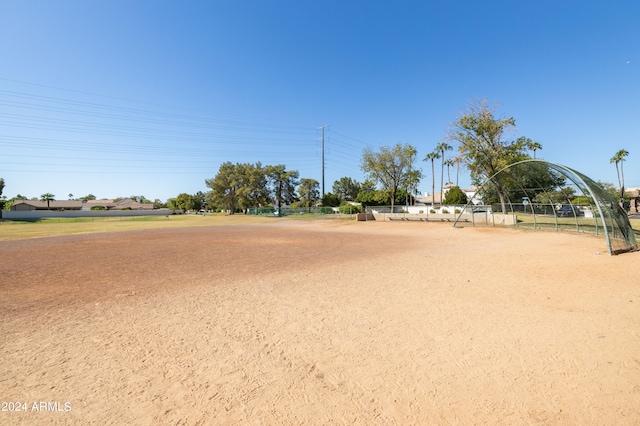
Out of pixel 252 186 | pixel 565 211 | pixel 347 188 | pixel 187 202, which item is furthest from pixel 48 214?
pixel 565 211

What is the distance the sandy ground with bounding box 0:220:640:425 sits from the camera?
270cm

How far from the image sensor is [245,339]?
4.18 meters

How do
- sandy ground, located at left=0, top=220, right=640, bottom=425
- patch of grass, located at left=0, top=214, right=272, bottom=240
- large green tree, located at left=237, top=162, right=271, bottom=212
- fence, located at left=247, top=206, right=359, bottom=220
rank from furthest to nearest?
large green tree, located at left=237, top=162, right=271, bottom=212 < fence, located at left=247, top=206, right=359, bottom=220 < patch of grass, located at left=0, top=214, right=272, bottom=240 < sandy ground, located at left=0, top=220, right=640, bottom=425

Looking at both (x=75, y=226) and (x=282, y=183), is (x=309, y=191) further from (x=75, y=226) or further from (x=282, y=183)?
(x=75, y=226)

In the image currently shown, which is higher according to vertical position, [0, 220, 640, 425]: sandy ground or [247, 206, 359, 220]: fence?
[247, 206, 359, 220]: fence

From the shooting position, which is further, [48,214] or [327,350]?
[48,214]

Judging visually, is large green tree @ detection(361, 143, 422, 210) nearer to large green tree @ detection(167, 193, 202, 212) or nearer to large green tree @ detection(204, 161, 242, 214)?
large green tree @ detection(204, 161, 242, 214)

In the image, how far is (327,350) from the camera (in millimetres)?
3832

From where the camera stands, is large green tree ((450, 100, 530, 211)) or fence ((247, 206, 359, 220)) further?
fence ((247, 206, 359, 220))

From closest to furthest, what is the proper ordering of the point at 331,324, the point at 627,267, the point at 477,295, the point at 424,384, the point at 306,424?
the point at 306,424
the point at 424,384
the point at 331,324
the point at 477,295
the point at 627,267

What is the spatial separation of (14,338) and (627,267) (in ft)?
44.8

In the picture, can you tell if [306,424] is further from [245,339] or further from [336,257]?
[336,257]

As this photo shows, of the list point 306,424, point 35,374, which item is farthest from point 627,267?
point 35,374

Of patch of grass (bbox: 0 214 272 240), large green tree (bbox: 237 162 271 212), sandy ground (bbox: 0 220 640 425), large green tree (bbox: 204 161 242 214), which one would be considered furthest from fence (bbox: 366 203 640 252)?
large green tree (bbox: 204 161 242 214)
